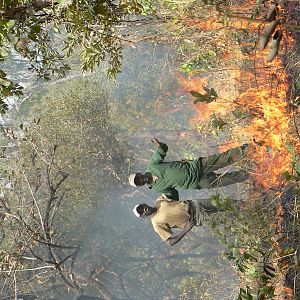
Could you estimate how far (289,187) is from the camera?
524 centimetres

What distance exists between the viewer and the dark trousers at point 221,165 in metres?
6.36

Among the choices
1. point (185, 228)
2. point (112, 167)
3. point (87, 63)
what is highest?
point (87, 63)

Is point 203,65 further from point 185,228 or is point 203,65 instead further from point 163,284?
point 163,284

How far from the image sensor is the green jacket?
6.32 meters

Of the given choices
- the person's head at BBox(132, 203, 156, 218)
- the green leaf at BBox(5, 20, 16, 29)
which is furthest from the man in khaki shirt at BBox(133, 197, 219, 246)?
the green leaf at BBox(5, 20, 16, 29)

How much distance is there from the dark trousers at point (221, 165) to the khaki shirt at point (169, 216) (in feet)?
1.72

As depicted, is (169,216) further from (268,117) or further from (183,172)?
(268,117)

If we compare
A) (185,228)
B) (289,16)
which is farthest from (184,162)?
(289,16)

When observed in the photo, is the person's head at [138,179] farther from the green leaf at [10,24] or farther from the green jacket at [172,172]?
the green leaf at [10,24]

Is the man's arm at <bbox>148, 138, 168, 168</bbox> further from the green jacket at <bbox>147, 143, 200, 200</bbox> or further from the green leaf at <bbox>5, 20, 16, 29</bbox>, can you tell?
the green leaf at <bbox>5, 20, 16, 29</bbox>

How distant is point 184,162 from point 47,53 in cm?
260

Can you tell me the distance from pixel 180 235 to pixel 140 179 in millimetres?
1057

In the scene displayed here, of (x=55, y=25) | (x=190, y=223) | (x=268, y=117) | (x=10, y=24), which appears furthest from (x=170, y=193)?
(x=10, y=24)

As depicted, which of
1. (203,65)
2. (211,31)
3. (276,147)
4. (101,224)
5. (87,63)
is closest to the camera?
(87,63)
